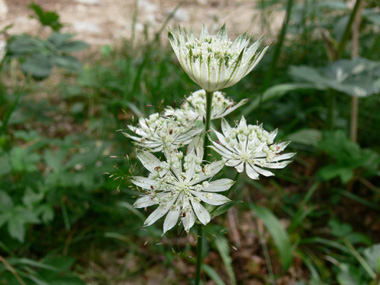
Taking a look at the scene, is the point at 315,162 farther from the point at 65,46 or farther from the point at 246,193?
the point at 65,46

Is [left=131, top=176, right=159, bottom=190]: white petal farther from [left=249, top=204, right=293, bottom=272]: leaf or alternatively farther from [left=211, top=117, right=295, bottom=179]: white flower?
[left=249, top=204, right=293, bottom=272]: leaf

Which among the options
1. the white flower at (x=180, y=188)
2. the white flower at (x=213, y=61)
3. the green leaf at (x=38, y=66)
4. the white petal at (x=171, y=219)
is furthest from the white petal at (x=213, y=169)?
the green leaf at (x=38, y=66)

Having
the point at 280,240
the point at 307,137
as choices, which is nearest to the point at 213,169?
the point at 280,240

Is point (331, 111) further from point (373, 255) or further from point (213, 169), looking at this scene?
point (213, 169)

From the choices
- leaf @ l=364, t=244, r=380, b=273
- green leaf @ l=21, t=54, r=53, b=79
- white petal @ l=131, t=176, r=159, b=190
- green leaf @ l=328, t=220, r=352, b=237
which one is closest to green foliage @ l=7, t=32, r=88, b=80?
green leaf @ l=21, t=54, r=53, b=79

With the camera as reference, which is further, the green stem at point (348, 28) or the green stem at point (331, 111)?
the green stem at point (331, 111)

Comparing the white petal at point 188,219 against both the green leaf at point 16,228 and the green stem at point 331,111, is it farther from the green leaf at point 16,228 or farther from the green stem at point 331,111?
the green stem at point 331,111

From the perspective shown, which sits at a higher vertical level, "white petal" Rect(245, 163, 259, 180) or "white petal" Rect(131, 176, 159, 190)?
"white petal" Rect(245, 163, 259, 180)

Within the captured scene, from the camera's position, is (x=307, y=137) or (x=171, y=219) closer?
(x=171, y=219)

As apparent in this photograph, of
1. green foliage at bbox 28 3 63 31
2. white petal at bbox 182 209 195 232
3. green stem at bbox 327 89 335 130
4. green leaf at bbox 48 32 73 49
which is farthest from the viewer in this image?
green stem at bbox 327 89 335 130
